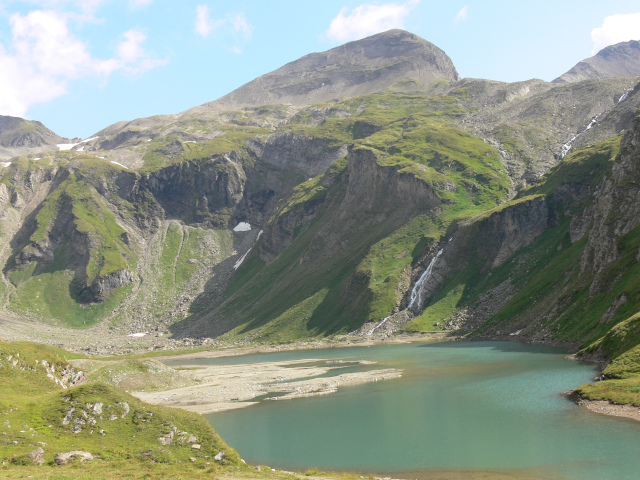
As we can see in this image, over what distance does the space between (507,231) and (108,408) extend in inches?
5949

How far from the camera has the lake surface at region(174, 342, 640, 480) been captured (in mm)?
38594

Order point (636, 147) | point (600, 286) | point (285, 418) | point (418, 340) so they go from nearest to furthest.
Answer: point (285, 418) → point (600, 286) → point (636, 147) → point (418, 340)

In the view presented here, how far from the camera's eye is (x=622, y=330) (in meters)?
65.5

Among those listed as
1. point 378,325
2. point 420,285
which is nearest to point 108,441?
point 378,325

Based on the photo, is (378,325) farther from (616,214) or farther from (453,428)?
(453,428)

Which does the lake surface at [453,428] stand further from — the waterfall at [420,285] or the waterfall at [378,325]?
the waterfall at [420,285]

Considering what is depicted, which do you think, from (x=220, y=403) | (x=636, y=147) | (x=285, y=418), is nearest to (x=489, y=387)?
(x=285, y=418)

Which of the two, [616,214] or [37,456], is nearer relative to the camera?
[37,456]

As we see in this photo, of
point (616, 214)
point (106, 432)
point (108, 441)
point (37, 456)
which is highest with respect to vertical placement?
point (616, 214)

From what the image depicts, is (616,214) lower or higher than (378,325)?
higher

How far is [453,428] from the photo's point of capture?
50.6 metres

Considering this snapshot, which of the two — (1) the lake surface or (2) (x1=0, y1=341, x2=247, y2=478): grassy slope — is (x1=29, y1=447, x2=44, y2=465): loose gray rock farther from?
(1) the lake surface

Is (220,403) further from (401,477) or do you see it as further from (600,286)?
(600,286)

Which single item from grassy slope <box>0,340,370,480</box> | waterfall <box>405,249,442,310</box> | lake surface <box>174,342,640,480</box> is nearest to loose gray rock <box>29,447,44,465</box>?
grassy slope <box>0,340,370,480</box>
